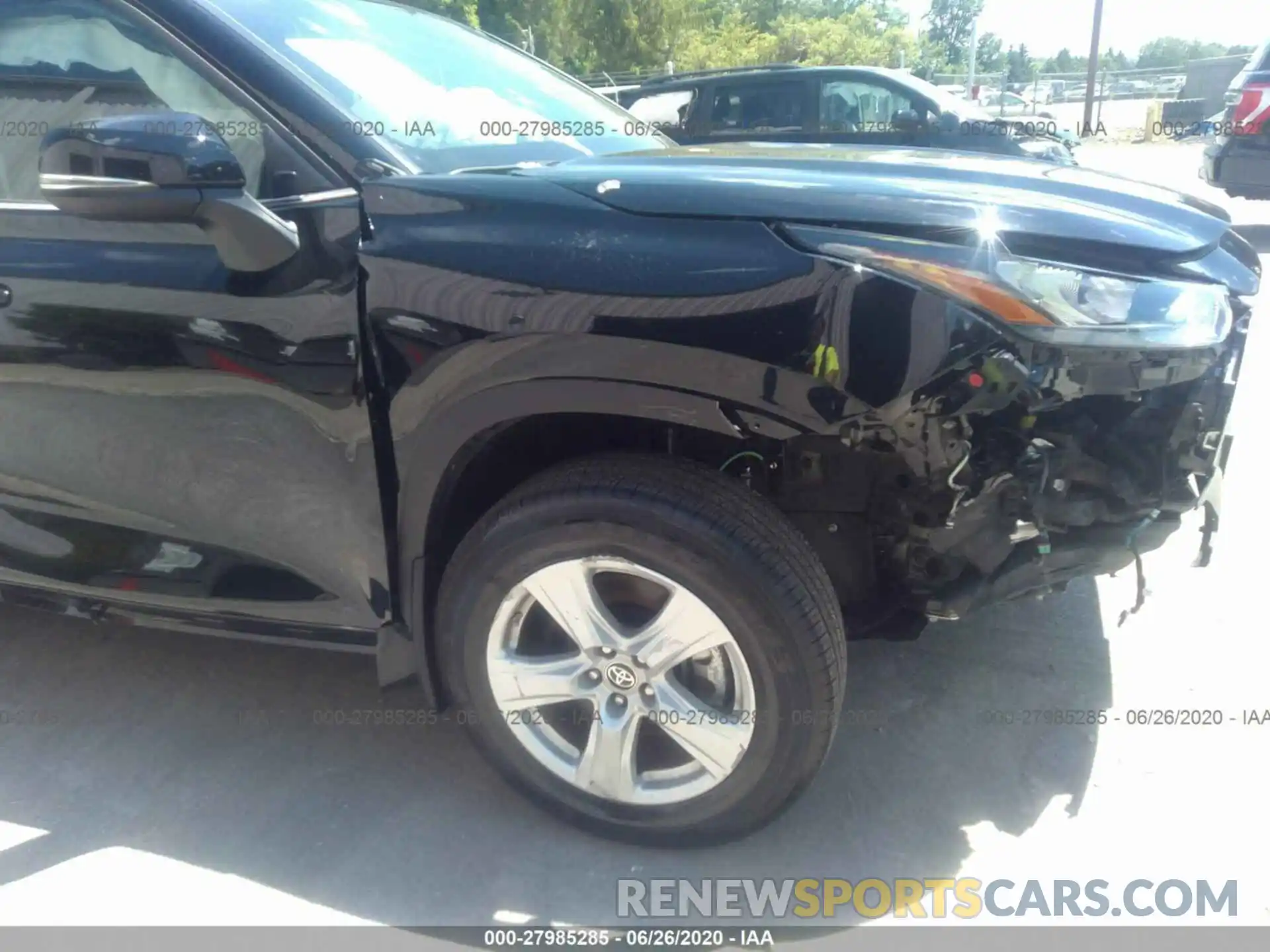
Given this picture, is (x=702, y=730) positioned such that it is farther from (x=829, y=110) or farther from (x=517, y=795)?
(x=829, y=110)

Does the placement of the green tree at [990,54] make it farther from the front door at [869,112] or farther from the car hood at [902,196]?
the car hood at [902,196]

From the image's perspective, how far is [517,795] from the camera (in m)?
2.49

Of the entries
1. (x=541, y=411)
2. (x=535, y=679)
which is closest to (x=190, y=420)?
(x=541, y=411)

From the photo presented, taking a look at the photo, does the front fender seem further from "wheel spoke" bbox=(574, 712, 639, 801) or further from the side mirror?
"wheel spoke" bbox=(574, 712, 639, 801)

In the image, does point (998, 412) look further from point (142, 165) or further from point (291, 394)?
point (142, 165)

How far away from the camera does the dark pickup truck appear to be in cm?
190

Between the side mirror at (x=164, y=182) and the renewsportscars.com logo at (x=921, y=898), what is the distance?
1.54m

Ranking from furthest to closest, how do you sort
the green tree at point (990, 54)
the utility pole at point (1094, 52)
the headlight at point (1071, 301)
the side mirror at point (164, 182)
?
the green tree at point (990, 54) < the utility pole at point (1094, 52) < the side mirror at point (164, 182) < the headlight at point (1071, 301)

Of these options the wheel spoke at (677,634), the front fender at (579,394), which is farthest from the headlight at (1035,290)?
the wheel spoke at (677,634)

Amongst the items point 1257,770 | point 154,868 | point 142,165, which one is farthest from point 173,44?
point 1257,770

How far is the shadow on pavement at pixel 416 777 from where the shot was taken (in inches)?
88.8

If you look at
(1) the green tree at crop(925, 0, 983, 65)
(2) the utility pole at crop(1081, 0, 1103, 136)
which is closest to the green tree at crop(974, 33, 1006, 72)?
(1) the green tree at crop(925, 0, 983, 65)

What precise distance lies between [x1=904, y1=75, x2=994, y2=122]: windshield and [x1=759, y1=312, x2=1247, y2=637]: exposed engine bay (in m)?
7.50

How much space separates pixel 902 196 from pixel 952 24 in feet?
290
